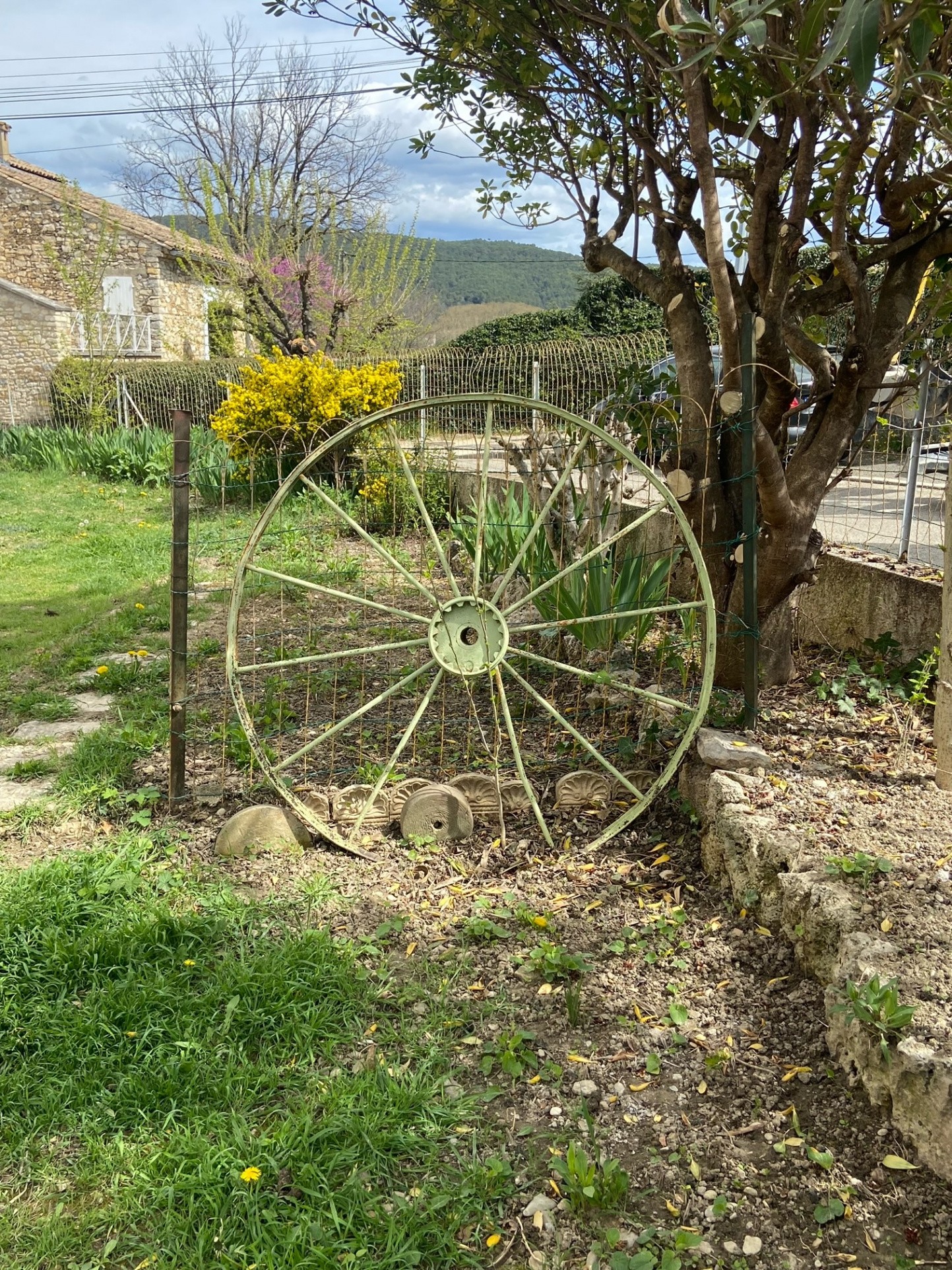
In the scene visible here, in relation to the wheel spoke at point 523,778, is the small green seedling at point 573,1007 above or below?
below

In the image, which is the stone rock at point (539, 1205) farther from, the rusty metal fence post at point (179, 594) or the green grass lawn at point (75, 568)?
the green grass lawn at point (75, 568)

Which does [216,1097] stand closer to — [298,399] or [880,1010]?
[880,1010]

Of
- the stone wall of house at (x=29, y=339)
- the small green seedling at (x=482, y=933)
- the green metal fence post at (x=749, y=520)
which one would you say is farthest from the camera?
the stone wall of house at (x=29, y=339)

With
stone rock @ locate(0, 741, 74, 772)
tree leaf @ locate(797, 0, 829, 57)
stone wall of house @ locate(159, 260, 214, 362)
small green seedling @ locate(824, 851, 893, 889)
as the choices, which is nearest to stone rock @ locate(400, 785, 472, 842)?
small green seedling @ locate(824, 851, 893, 889)

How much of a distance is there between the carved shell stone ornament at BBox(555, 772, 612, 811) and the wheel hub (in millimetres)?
512

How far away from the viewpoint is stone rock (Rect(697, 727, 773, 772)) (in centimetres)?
310

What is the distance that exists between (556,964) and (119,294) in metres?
24.2

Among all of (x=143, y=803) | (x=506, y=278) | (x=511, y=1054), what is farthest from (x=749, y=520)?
(x=506, y=278)

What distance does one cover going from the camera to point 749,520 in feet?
10.8

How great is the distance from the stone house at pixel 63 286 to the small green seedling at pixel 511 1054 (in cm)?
2003

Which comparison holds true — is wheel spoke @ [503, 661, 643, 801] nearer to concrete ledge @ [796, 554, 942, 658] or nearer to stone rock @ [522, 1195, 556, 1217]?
concrete ledge @ [796, 554, 942, 658]

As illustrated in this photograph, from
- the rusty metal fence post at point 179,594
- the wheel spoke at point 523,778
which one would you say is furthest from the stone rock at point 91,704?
the wheel spoke at point 523,778

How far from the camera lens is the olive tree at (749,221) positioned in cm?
305

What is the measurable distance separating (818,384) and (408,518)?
15.7 feet
